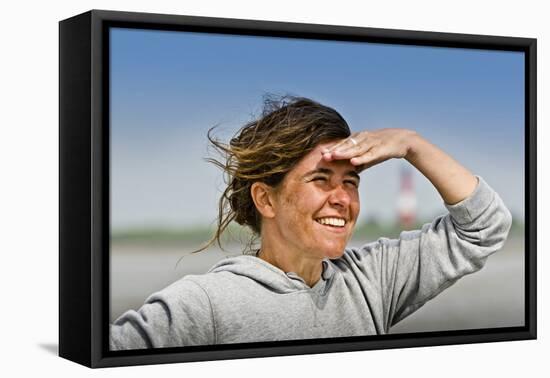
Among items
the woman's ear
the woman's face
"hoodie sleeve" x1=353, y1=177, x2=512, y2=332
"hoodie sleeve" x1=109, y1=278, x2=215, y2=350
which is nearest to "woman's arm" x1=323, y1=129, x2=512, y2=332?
"hoodie sleeve" x1=353, y1=177, x2=512, y2=332

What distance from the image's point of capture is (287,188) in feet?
19.3

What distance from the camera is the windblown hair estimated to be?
582cm

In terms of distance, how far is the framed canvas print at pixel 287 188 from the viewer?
5.59 meters

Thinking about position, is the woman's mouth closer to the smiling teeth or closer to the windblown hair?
the smiling teeth

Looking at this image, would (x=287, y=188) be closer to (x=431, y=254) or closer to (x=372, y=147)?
(x=372, y=147)

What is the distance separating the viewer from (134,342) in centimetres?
559

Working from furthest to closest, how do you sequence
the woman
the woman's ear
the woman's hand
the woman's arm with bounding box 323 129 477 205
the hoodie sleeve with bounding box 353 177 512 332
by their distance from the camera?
the hoodie sleeve with bounding box 353 177 512 332, the woman's arm with bounding box 323 129 477 205, the woman's hand, the woman's ear, the woman

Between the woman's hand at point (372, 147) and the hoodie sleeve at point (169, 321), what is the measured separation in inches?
35.1

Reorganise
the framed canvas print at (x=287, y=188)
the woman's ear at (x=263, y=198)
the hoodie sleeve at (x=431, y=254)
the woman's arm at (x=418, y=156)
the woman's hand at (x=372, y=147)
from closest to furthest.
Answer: the framed canvas print at (x=287, y=188) < the woman's ear at (x=263, y=198) < the woman's hand at (x=372, y=147) < the woman's arm at (x=418, y=156) < the hoodie sleeve at (x=431, y=254)

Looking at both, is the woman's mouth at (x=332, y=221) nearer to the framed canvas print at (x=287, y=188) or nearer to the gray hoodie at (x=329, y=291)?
the framed canvas print at (x=287, y=188)

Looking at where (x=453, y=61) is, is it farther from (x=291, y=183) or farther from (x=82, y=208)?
(x=82, y=208)

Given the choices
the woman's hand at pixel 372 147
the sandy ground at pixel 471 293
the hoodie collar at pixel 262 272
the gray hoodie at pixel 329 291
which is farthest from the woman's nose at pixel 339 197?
the sandy ground at pixel 471 293

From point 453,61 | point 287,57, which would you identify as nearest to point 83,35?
point 287,57

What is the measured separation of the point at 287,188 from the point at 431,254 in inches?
35.3
